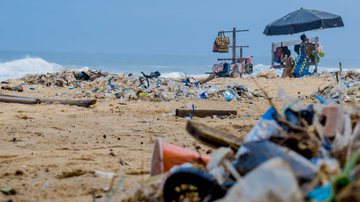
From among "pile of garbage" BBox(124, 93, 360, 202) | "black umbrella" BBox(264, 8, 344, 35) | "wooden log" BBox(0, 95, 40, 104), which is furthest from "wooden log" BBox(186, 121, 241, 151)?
"black umbrella" BBox(264, 8, 344, 35)

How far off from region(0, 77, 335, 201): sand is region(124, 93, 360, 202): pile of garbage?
0.49 m

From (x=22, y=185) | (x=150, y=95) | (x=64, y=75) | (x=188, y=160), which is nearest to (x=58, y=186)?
(x=22, y=185)

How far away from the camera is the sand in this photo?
12.6ft

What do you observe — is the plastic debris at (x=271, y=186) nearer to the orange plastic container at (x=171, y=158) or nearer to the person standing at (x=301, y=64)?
the orange plastic container at (x=171, y=158)

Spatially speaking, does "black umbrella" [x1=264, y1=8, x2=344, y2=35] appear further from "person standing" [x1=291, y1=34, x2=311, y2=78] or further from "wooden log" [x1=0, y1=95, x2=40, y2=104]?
"wooden log" [x1=0, y1=95, x2=40, y2=104]

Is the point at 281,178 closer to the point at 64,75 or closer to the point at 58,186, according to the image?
the point at 58,186

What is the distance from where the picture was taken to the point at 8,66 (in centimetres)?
3762

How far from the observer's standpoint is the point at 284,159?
2.25 metres

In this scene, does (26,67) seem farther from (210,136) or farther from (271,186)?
(271,186)

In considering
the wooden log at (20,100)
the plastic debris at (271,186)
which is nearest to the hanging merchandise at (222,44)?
the wooden log at (20,100)

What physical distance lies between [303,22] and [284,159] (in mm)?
15663

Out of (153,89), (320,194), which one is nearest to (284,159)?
(320,194)

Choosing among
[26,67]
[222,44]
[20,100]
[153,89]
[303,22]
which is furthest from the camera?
[26,67]

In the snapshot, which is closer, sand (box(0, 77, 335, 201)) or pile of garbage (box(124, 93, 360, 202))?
pile of garbage (box(124, 93, 360, 202))
